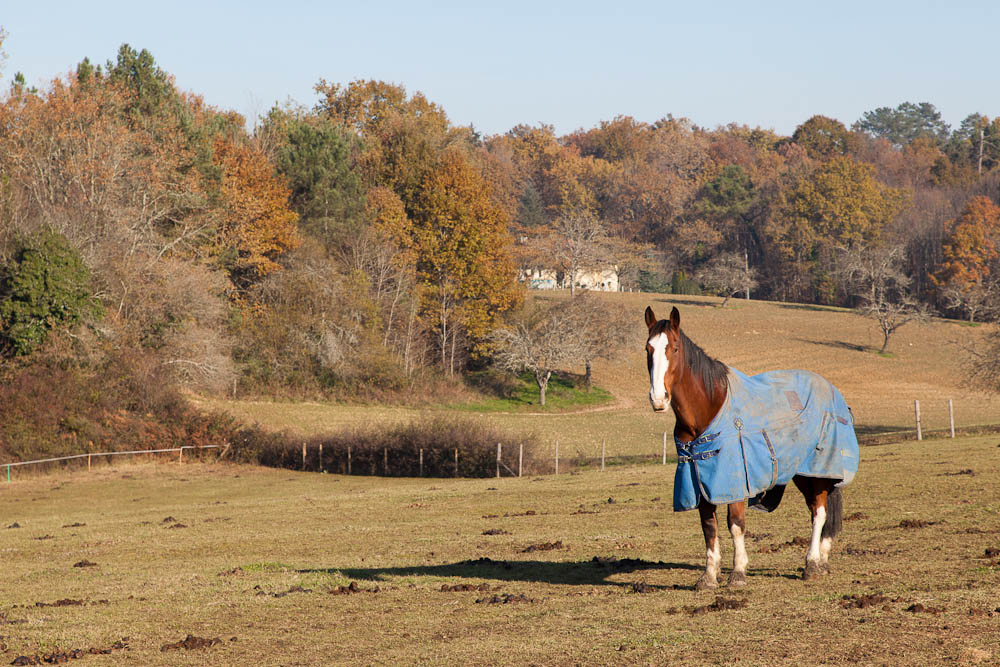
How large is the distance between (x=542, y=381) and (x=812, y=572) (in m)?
69.6

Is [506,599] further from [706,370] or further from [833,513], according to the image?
[833,513]

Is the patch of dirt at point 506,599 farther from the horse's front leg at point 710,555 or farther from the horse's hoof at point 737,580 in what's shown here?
the horse's hoof at point 737,580

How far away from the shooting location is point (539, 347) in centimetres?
8238

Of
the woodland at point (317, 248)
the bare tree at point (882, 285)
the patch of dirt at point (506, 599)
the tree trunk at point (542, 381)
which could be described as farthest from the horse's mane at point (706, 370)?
the bare tree at point (882, 285)

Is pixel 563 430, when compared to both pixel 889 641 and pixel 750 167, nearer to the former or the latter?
pixel 889 641

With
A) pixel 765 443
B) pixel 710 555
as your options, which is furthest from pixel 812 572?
pixel 765 443

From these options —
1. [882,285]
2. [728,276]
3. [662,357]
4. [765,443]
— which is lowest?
[765,443]

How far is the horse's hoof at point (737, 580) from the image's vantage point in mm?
12320

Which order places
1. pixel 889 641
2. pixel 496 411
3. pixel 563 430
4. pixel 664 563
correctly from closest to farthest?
pixel 889 641, pixel 664 563, pixel 563 430, pixel 496 411

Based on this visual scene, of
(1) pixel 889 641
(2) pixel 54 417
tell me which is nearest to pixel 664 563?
(1) pixel 889 641

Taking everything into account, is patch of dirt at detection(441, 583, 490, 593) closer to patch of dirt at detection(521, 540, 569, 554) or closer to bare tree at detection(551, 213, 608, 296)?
patch of dirt at detection(521, 540, 569, 554)

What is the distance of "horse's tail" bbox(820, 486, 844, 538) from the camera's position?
43.7ft

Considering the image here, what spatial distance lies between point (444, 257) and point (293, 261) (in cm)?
1310

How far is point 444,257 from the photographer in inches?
3366
